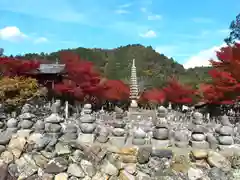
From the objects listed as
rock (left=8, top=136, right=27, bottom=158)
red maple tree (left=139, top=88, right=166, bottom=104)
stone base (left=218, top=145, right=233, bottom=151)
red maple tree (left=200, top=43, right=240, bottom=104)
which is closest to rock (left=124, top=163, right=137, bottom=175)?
stone base (left=218, top=145, right=233, bottom=151)

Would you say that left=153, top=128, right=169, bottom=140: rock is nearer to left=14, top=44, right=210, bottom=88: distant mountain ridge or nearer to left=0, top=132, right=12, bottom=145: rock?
left=0, top=132, right=12, bottom=145: rock

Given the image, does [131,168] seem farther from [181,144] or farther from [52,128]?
[52,128]

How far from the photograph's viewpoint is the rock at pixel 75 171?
5.02 meters

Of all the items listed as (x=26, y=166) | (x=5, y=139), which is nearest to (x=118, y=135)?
(x=26, y=166)

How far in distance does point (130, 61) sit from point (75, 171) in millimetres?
49689

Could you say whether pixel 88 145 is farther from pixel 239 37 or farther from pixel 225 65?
pixel 239 37

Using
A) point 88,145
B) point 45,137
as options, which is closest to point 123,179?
point 88,145

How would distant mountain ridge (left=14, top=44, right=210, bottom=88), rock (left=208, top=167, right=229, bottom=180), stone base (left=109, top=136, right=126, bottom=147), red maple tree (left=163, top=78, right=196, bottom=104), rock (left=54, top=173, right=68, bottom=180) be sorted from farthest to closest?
distant mountain ridge (left=14, top=44, right=210, bottom=88), red maple tree (left=163, top=78, right=196, bottom=104), stone base (left=109, top=136, right=126, bottom=147), rock (left=54, top=173, right=68, bottom=180), rock (left=208, top=167, right=229, bottom=180)

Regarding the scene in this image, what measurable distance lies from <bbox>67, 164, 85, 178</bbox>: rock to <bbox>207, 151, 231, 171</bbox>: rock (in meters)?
2.08

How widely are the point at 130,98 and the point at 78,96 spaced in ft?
19.1

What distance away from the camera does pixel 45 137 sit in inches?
213

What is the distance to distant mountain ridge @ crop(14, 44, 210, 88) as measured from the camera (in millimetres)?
49344

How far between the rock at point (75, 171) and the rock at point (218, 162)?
6.81 ft

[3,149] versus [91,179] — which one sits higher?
[3,149]
